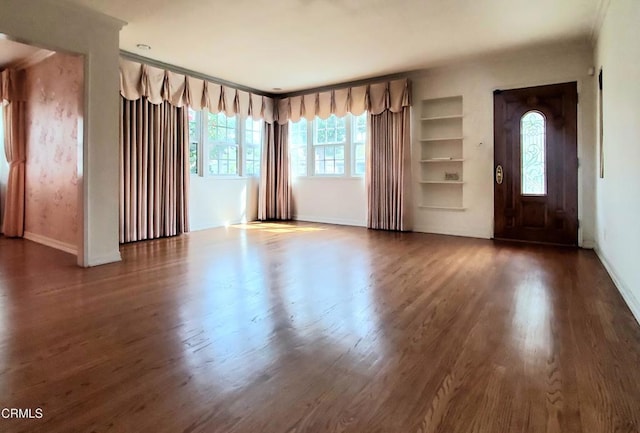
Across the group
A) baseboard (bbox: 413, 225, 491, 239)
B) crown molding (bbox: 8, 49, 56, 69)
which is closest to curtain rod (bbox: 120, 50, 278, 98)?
crown molding (bbox: 8, 49, 56, 69)

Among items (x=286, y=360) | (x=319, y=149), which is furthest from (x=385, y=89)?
(x=286, y=360)

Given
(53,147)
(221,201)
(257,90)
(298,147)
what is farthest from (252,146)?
(53,147)

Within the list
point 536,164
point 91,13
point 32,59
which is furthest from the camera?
point 536,164

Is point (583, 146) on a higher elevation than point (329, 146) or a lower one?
lower

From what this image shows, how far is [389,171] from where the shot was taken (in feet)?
21.4

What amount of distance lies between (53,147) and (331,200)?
4.52 meters

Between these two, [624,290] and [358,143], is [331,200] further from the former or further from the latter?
[624,290]

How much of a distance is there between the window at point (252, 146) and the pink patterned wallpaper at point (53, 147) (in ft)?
10.5

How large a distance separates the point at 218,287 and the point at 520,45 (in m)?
4.73

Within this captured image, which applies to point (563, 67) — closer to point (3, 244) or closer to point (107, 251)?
point (107, 251)

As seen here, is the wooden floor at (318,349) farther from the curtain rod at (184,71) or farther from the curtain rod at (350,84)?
the curtain rod at (350,84)

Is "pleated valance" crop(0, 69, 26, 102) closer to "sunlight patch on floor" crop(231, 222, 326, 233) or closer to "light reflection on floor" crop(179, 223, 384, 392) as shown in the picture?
"sunlight patch on floor" crop(231, 222, 326, 233)

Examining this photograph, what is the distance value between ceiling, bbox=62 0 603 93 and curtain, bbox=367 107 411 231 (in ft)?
2.98

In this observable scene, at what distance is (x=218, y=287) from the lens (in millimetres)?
3205
